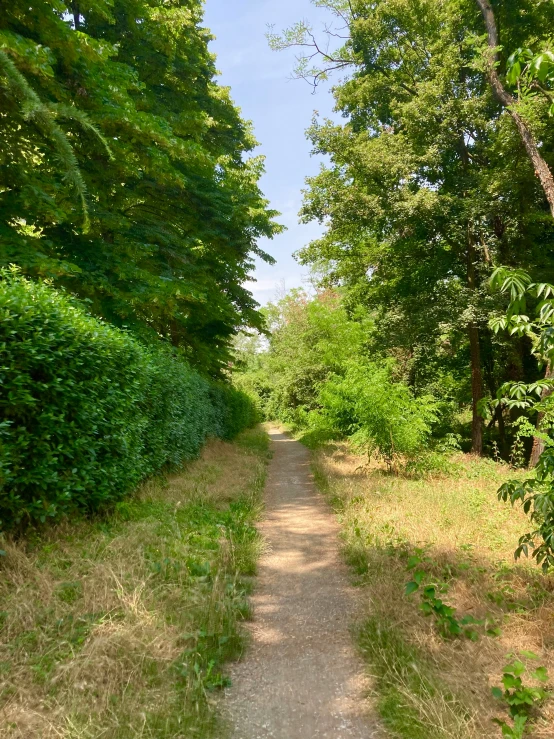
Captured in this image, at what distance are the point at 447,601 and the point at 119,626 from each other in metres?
3.01

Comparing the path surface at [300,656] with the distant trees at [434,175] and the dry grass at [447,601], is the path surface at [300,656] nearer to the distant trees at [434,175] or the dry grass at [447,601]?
the dry grass at [447,601]

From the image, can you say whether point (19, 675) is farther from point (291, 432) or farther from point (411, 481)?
point (291, 432)

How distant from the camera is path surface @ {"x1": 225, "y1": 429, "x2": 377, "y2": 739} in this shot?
107 inches

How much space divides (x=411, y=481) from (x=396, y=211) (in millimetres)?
8114

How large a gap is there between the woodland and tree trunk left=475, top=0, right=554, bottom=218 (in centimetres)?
6

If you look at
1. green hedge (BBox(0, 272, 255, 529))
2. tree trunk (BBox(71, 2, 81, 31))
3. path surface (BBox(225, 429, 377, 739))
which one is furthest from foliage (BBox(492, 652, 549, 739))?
tree trunk (BBox(71, 2, 81, 31))

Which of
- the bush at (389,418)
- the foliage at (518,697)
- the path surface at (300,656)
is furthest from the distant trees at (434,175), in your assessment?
the foliage at (518,697)

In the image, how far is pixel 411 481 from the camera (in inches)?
346

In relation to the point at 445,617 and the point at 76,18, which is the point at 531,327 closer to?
the point at 445,617

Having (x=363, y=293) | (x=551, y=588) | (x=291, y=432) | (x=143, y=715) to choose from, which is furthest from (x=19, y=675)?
(x=291, y=432)

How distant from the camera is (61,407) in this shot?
14.1ft

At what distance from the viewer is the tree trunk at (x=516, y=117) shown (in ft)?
29.5

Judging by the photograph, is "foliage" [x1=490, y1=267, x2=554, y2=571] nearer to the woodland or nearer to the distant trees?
the woodland

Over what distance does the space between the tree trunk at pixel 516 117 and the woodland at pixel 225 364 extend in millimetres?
62
